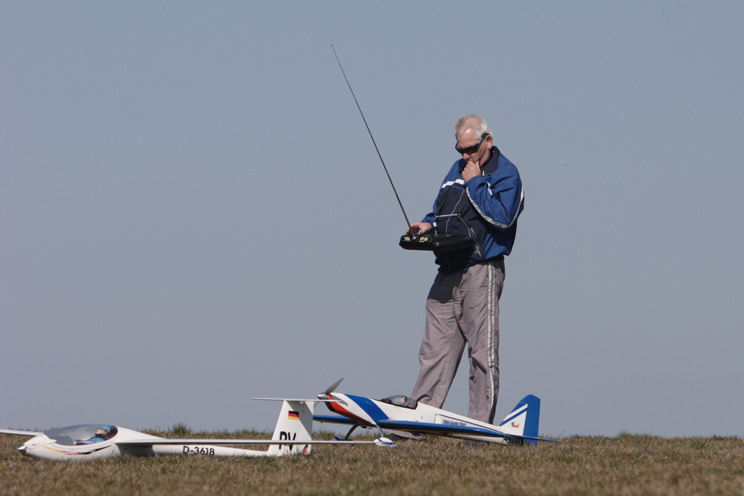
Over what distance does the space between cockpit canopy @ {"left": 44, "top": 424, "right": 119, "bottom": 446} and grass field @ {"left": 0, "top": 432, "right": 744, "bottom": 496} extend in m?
0.32

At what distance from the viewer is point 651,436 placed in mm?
12617

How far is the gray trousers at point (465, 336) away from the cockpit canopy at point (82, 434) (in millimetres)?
4234

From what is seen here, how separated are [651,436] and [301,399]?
6442 mm

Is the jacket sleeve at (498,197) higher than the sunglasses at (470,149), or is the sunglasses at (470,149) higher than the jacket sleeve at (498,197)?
the sunglasses at (470,149)

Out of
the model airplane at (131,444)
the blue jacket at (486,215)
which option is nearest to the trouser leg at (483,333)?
the blue jacket at (486,215)

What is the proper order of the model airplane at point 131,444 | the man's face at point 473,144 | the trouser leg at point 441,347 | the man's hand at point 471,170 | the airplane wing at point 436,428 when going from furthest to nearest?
the man's hand at point 471,170 < the man's face at point 473,144 < the trouser leg at point 441,347 < the airplane wing at point 436,428 < the model airplane at point 131,444

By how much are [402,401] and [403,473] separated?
12.0 ft

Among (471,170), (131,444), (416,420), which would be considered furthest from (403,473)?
(471,170)

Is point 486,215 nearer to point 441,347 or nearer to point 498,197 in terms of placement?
point 498,197

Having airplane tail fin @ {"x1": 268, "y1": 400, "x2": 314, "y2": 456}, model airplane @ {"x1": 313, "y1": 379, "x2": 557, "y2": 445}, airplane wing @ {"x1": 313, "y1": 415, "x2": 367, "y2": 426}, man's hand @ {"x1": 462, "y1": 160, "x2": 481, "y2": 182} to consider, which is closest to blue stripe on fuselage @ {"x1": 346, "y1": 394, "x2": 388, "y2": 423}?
model airplane @ {"x1": 313, "y1": 379, "x2": 557, "y2": 445}

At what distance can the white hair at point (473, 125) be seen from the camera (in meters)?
11.1

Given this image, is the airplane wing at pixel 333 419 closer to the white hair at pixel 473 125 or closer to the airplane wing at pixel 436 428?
the airplane wing at pixel 436 428

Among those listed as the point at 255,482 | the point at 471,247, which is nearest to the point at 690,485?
the point at 255,482

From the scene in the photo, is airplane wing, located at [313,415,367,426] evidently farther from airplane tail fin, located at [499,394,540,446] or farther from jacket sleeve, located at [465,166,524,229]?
jacket sleeve, located at [465,166,524,229]
